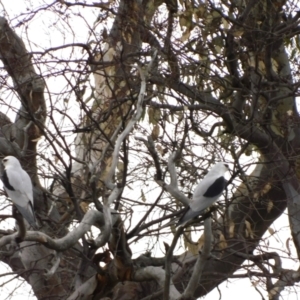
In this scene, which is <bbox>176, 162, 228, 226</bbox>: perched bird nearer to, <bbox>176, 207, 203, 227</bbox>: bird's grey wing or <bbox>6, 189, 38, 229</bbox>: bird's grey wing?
<bbox>176, 207, 203, 227</bbox>: bird's grey wing

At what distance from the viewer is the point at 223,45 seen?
6.98 metres

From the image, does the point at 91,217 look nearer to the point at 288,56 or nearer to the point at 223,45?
the point at 223,45

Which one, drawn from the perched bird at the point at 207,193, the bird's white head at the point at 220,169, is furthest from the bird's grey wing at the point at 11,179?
the bird's white head at the point at 220,169

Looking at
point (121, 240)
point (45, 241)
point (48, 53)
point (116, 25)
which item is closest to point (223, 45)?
point (116, 25)

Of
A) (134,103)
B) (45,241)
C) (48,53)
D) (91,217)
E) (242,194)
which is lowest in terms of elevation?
(45,241)

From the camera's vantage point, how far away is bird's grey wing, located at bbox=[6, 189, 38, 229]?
578 centimetres

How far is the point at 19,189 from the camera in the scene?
590cm

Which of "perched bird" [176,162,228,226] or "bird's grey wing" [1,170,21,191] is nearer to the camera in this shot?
"perched bird" [176,162,228,226]

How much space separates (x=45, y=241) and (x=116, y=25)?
247 cm

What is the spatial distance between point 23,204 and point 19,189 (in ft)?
0.43

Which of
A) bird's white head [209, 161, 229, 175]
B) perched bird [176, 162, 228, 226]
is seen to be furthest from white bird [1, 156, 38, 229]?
bird's white head [209, 161, 229, 175]

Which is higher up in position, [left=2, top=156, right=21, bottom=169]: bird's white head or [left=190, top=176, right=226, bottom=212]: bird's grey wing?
[left=2, top=156, right=21, bottom=169]: bird's white head

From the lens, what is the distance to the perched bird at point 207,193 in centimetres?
537

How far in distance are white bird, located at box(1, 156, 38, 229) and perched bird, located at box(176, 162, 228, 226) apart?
104 centimetres
